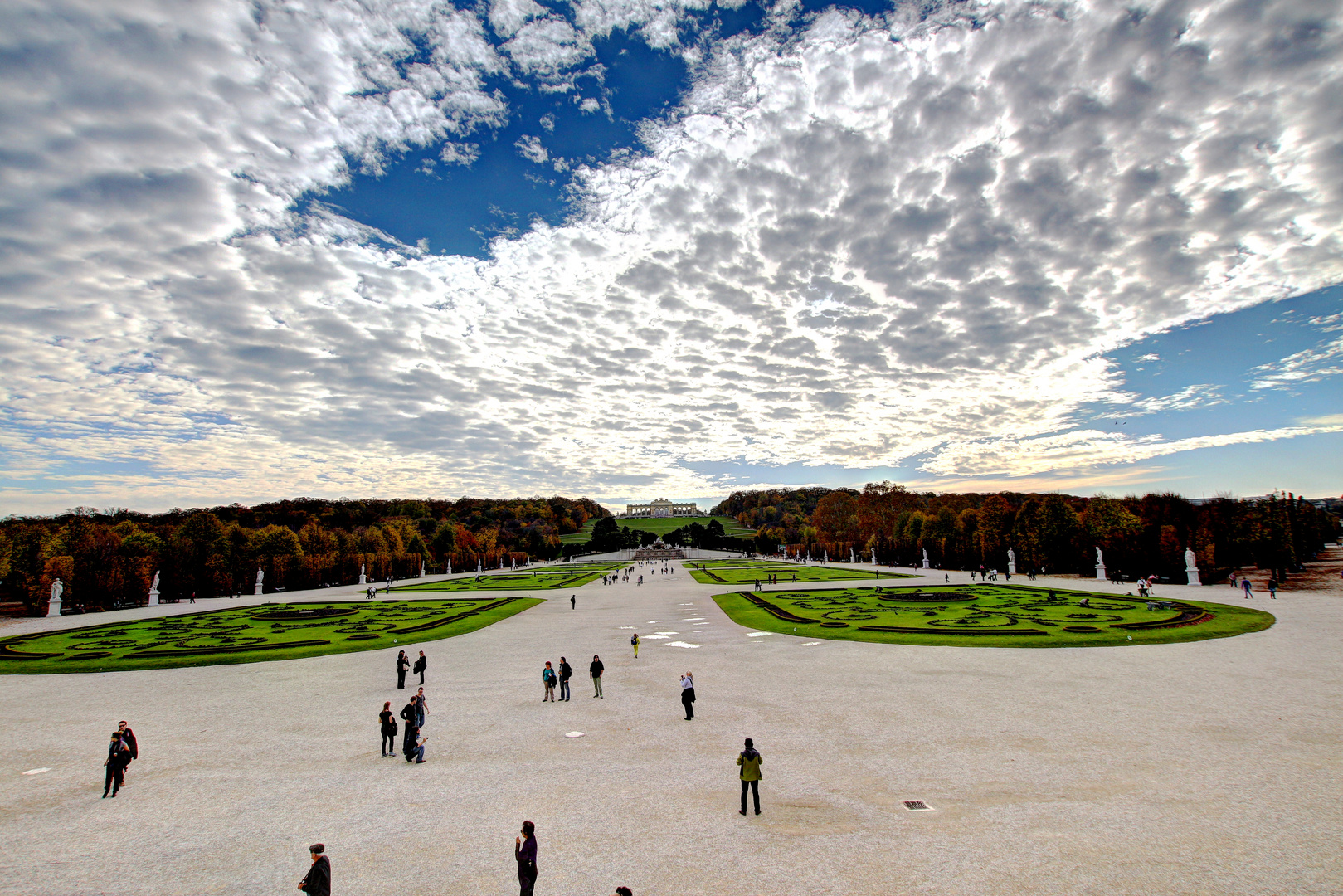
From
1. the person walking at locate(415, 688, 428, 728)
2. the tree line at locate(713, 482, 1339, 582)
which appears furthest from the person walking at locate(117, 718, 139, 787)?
the tree line at locate(713, 482, 1339, 582)

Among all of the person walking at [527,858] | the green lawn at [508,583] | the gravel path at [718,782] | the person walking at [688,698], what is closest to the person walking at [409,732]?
the gravel path at [718,782]

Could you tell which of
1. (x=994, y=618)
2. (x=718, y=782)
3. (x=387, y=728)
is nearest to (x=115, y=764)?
(x=387, y=728)

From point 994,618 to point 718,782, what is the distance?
27390 mm

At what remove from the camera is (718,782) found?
41.8ft

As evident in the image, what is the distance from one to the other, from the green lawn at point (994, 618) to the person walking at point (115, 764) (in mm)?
26600

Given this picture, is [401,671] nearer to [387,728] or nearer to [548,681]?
[548,681]

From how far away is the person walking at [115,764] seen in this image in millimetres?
12586

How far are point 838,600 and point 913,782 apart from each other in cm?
3366

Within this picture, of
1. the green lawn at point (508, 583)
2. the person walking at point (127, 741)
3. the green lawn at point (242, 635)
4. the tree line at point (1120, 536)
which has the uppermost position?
the tree line at point (1120, 536)

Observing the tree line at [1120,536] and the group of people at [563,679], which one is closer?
the group of people at [563,679]

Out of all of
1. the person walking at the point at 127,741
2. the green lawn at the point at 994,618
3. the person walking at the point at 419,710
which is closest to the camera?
the person walking at the point at 127,741

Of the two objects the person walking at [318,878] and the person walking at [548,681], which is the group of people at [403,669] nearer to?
the person walking at [548,681]

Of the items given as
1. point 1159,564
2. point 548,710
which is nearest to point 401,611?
point 548,710

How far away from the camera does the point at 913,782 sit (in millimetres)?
12414
